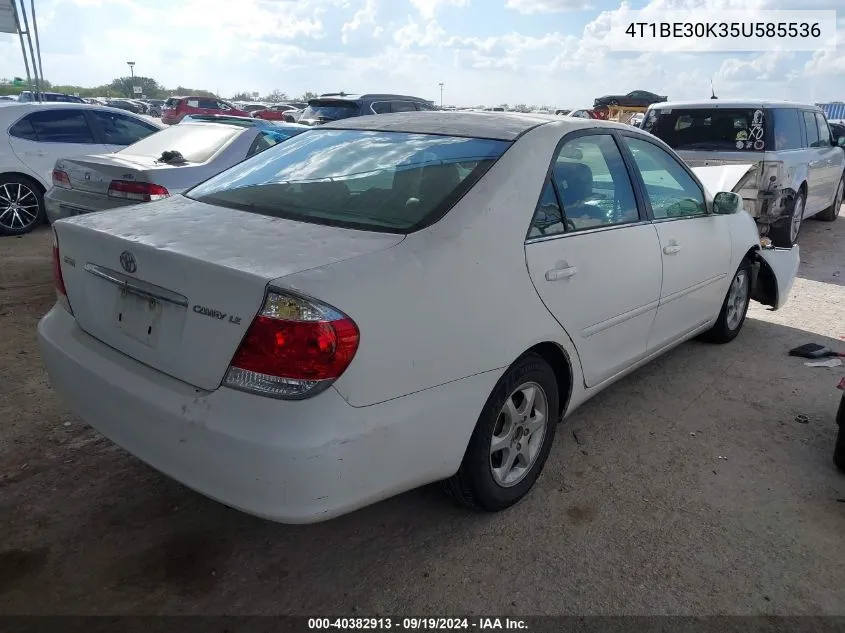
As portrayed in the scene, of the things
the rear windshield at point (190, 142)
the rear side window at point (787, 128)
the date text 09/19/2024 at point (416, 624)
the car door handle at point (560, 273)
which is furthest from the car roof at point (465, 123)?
the rear side window at point (787, 128)

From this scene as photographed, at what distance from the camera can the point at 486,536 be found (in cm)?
265

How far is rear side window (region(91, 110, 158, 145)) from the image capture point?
27.8 feet

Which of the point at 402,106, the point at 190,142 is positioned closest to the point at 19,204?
the point at 190,142

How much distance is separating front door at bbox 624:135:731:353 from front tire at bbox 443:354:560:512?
1112 mm

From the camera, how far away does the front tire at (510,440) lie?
2.53 meters

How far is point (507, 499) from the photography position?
2.76 m

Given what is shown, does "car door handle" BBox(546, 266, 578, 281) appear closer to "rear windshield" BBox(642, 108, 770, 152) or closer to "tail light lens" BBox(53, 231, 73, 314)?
"tail light lens" BBox(53, 231, 73, 314)

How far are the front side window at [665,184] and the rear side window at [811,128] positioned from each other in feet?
19.2

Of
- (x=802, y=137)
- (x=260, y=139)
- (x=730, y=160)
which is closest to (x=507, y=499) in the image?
(x=260, y=139)

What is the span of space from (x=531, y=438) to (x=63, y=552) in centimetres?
190

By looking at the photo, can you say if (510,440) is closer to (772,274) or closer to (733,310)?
(733,310)

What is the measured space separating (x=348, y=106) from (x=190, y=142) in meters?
6.29

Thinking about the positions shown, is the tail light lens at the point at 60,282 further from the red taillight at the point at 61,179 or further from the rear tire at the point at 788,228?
the rear tire at the point at 788,228

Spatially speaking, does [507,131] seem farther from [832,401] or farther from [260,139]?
[260,139]
